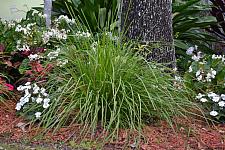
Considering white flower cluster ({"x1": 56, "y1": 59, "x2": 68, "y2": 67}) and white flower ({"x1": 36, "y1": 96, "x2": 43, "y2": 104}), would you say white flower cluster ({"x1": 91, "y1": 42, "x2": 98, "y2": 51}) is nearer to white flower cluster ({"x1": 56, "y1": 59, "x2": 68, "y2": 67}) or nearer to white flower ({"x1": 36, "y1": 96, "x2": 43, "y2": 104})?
white flower cluster ({"x1": 56, "y1": 59, "x2": 68, "y2": 67})

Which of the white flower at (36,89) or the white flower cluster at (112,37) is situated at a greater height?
the white flower cluster at (112,37)

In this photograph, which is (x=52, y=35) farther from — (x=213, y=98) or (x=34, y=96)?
(x=213, y=98)

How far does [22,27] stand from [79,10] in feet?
5.31

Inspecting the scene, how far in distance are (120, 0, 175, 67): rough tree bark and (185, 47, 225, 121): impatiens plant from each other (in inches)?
14.2

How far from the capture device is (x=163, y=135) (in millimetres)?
3889

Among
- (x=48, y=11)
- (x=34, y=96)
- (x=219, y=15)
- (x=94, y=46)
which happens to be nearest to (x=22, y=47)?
(x=34, y=96)

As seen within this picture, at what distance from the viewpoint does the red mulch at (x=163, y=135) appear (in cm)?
368

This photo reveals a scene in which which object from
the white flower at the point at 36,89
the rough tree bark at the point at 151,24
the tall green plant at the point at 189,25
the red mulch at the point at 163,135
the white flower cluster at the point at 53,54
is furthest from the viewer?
the tall green plant at the point at 189,25

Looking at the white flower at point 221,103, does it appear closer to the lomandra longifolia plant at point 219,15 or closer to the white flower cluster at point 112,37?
the white flower cluster at point 112,37

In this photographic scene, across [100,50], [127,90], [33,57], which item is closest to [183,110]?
[127,90]

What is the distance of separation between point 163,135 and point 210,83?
972 millimetres

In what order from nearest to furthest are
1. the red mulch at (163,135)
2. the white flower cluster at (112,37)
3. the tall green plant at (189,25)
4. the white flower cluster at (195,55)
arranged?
the red mulch at (163,135) → the white flower cluster at (112,37) → the white flower cluster at (195,55) → the tall green plant at (189,25)

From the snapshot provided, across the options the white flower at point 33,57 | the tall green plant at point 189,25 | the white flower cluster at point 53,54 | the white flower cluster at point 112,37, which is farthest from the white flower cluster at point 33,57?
the tall green plant at point 189,25

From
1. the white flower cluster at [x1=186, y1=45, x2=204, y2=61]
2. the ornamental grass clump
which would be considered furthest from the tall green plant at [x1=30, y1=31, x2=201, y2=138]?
the white flower cluster at [x1=186, y1=45, x2=204, y2=61]
